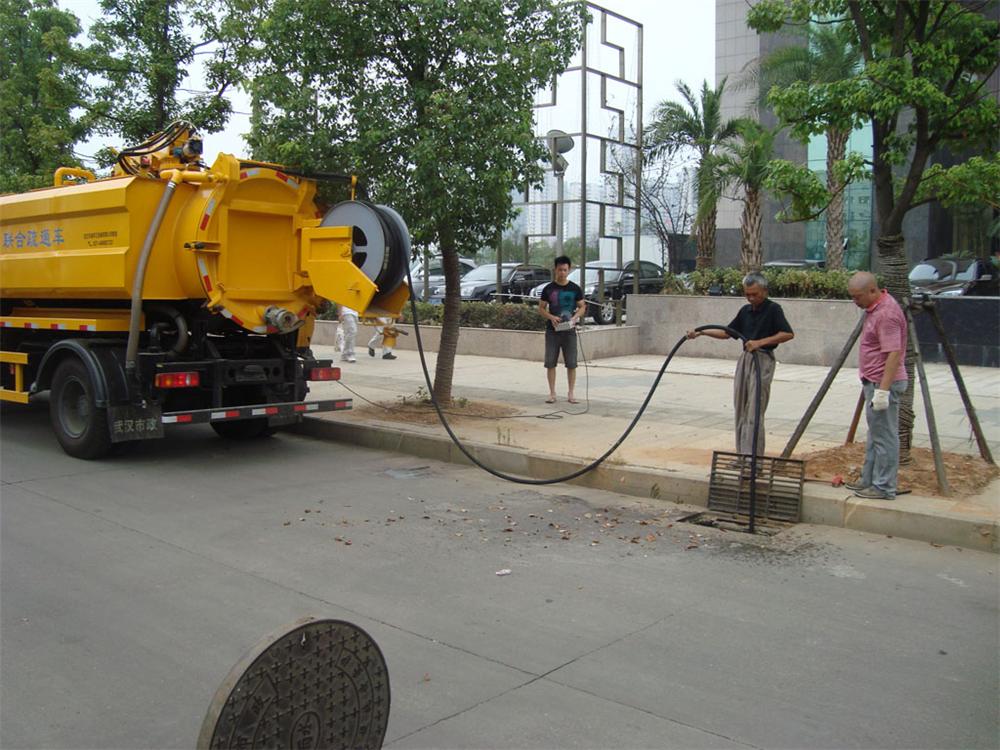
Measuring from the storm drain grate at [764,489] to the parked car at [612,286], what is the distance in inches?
472

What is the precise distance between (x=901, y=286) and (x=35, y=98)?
55.0 feet

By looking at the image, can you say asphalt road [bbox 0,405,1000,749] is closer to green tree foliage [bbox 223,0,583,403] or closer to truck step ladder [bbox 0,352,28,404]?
truck step ladder [bbox 0,352,28,404]

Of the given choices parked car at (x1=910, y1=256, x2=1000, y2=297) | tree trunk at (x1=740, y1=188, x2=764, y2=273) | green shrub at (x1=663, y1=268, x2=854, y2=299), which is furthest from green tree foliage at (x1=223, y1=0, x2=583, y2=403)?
tree trunk at (x1=740, y1=188, x2=764, y2=273)

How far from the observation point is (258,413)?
978 centimetres

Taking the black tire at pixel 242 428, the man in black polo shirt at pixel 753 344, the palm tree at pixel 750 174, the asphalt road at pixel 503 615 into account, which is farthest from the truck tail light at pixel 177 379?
the palm tree at pixel 750 174

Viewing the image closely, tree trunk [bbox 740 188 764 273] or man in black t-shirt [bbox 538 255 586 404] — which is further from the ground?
tree trunk [bbox 740 188 764 273]

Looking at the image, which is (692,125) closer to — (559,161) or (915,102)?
(559,161)

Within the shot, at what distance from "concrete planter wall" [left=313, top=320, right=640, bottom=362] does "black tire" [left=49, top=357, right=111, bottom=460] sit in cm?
889

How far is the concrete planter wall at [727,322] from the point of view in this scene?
16469 millimetres

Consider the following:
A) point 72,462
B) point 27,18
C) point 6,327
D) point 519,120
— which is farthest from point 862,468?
point 27,18

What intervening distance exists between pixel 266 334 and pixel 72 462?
2.29 metres

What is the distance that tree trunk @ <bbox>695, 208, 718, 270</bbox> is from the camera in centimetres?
2592

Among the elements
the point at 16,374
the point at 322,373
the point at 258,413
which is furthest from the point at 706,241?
the point at 16,374

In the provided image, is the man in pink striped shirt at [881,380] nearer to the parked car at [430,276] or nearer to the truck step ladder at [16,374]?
the truck step ladder at [16,374]
